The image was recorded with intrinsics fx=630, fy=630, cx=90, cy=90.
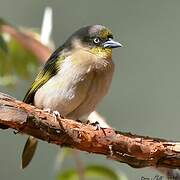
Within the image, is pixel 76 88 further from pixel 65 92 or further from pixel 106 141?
pixel 106 141

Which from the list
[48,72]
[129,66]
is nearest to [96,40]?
[48,72]

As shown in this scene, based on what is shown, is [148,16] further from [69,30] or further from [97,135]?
[97,135]

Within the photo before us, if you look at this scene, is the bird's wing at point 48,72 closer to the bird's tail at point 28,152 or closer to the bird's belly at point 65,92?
the bird's belly at point 65,92

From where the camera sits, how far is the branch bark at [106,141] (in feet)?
9.02

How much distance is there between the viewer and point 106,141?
9.30 feet

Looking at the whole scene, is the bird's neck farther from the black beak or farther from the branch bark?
the branch bark

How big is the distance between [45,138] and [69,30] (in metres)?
3.68

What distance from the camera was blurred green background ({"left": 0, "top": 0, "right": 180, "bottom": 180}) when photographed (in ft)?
19.5

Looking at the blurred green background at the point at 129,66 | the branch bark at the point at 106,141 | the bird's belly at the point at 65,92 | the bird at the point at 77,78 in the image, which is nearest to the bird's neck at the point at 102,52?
the bird at the point at 77,78

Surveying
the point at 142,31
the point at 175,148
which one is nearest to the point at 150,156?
the point at 175,148

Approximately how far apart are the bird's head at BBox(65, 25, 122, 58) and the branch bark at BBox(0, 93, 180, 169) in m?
0.92

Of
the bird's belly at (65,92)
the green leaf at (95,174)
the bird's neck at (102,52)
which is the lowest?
the green leaf at (95,174)

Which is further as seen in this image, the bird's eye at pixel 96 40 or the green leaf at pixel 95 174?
the bird's eye at pixel 96 40

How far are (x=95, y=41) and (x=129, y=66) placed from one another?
2.43m
